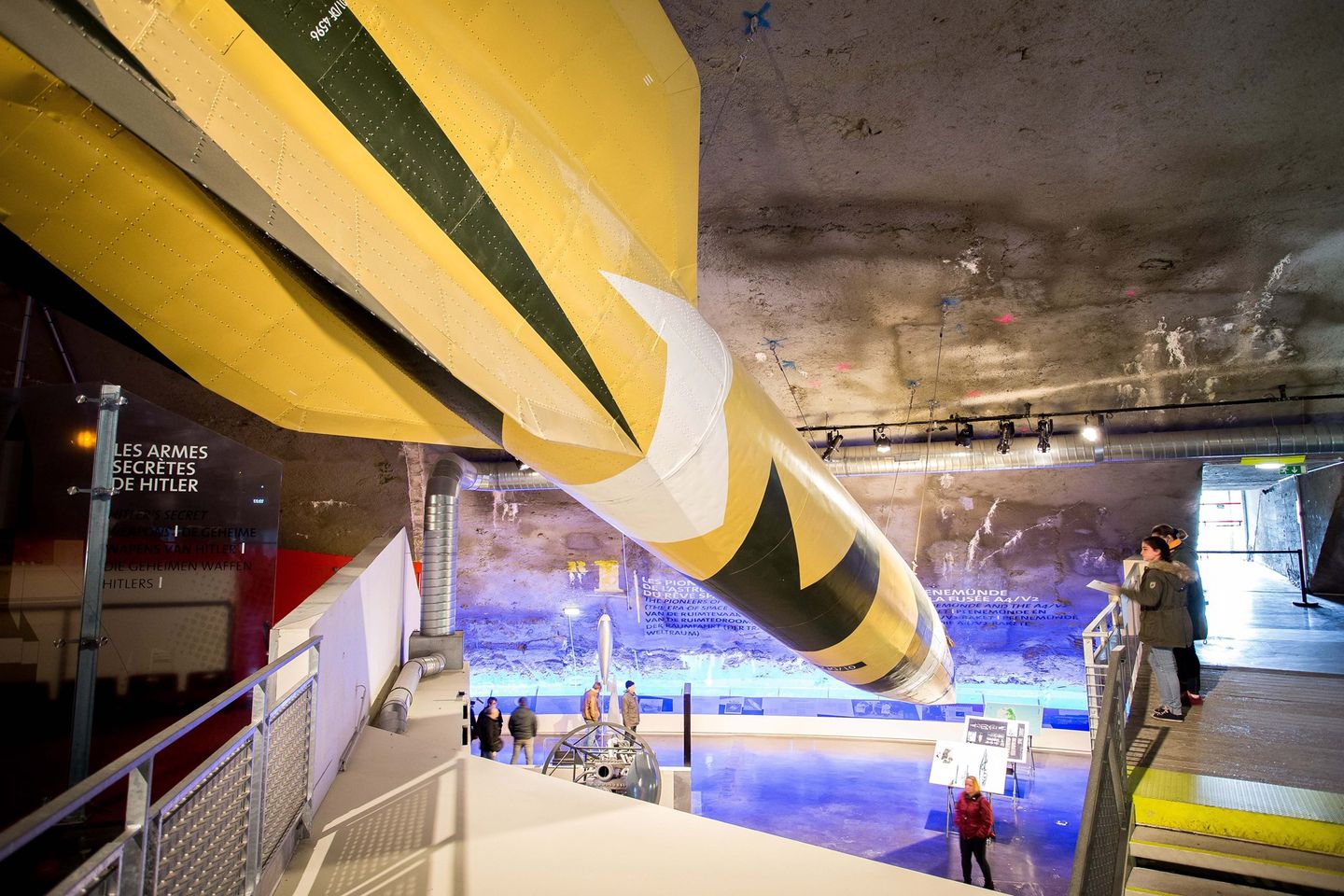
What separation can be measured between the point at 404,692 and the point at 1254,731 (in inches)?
222

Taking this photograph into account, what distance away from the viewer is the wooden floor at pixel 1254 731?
3.34m

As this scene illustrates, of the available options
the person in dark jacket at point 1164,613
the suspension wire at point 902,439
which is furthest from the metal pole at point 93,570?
the suspension wire at point 902,439

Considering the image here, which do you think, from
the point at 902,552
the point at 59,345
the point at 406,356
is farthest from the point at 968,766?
the point at 59,345

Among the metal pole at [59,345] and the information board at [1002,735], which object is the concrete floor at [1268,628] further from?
the metal pole at [59,345]

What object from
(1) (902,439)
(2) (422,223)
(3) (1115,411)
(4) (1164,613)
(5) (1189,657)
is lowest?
(5) (1189,657)

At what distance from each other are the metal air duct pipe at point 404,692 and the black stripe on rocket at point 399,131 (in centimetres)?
A: 334

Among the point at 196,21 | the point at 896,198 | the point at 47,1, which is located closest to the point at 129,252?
the point at 47,1

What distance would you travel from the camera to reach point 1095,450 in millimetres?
8656

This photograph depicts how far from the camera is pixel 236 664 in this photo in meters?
4.09

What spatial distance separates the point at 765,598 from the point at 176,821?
255 cm

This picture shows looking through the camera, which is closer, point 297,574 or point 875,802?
point 875,802

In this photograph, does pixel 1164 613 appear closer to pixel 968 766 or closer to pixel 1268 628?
pixel 968 766

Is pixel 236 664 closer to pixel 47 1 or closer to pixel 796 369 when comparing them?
pixel 47 1

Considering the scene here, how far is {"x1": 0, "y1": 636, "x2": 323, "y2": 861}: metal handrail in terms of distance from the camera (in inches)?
39.6
